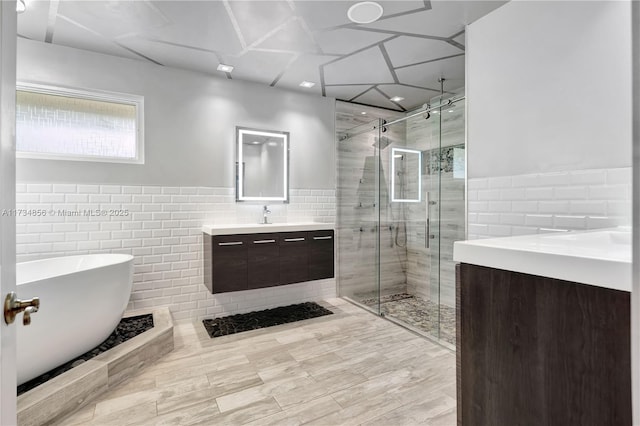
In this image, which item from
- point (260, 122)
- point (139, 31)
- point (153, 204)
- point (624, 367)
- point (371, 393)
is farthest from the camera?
point (260, 122)

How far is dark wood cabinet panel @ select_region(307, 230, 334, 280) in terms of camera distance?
3.58 meters

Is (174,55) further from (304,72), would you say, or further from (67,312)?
(67,312)

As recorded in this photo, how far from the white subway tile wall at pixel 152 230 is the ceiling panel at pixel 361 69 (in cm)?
139

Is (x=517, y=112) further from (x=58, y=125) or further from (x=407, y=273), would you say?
(x=58, y=125)

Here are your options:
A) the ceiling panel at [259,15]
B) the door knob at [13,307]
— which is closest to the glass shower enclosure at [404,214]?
the ceiling panel at [259,15]

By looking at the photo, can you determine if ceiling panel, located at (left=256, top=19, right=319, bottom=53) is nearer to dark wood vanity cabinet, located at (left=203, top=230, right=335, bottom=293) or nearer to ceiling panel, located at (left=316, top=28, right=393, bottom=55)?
ceiling panel, located at (left=316, top=28, right=393, bottom=55)

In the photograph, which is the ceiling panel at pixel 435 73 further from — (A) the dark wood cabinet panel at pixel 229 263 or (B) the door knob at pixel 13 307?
(B) the door knob at pixel 13 307

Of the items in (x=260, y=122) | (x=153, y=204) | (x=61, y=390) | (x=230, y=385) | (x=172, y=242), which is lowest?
(x=230, y=385)

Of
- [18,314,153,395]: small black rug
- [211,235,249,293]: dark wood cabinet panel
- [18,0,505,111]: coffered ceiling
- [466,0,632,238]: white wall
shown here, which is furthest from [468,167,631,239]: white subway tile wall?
[18,314,153,395]: small black rug

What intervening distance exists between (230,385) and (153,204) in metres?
1.94

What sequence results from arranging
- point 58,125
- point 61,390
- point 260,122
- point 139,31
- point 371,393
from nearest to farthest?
point 61,390
point 371,393
point 139,31
point 58,125
point 260,122

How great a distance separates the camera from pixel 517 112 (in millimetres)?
2133

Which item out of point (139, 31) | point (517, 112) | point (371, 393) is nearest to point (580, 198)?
point (517, 112)

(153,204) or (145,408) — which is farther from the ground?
(153,204)
